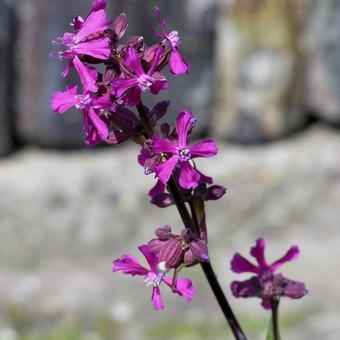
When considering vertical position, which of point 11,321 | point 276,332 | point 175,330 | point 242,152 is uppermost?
point 242,152

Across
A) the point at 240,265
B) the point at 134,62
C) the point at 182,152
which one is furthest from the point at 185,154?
the point at 240,265

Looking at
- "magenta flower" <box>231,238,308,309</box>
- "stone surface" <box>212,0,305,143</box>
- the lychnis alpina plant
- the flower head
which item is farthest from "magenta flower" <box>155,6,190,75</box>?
"stone surface" <box>212,0,305,143</box>

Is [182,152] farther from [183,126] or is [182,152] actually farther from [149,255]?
[149,255]

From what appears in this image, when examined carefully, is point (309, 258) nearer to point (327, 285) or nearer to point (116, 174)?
point (327, 285)

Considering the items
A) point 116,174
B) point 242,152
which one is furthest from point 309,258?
point 116,174

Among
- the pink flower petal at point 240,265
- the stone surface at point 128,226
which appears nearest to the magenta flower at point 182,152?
the pink flower petal at point 240,265

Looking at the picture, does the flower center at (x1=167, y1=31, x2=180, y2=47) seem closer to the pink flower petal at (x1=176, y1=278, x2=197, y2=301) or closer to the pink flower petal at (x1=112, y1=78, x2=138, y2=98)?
the pink flower petal at (x1=112, y1=78, x2=138, y2=98)

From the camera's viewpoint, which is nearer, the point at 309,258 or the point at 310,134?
the point at 309,258
